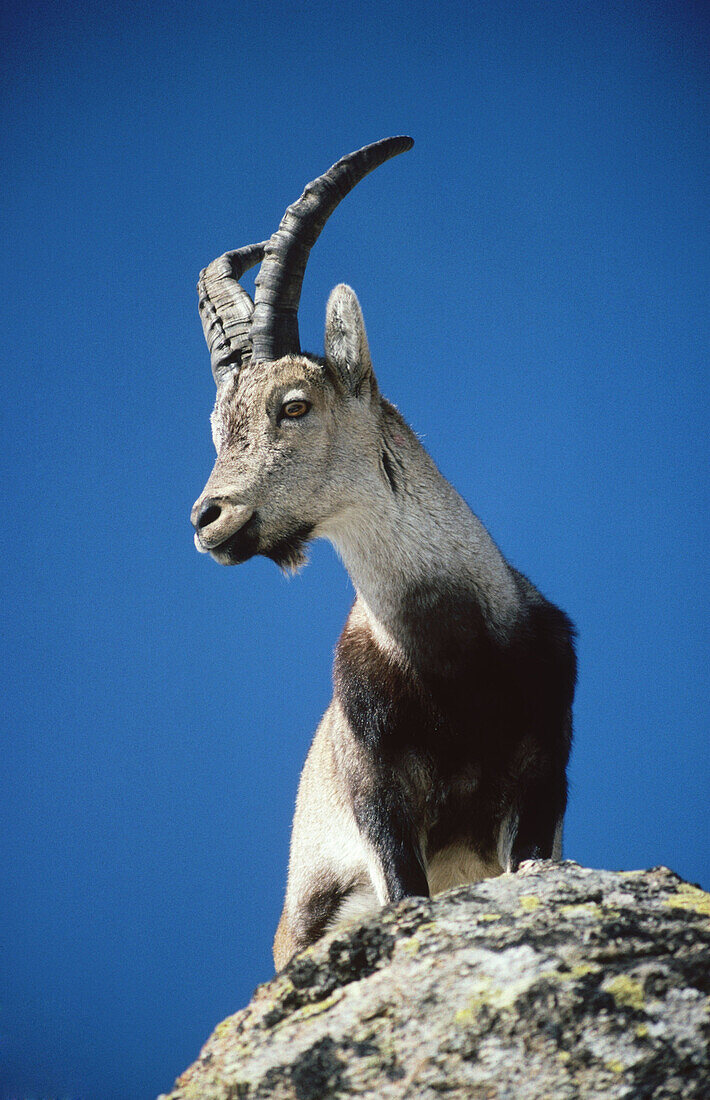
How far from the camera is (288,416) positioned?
446cm

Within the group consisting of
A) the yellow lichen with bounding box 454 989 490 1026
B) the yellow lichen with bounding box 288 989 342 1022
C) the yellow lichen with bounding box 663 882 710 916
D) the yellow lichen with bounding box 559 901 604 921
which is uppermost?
the yellow lichen with bounding box 663 882 710 916

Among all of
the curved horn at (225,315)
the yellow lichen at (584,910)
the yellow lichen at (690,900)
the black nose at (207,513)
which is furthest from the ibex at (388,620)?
the yellow lichen at (584,910)

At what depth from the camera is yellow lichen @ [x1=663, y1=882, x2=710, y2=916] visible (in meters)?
2.42

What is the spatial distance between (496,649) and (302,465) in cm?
111

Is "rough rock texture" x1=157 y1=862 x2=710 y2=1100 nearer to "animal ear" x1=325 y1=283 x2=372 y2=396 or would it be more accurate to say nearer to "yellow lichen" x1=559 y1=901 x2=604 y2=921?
"yellow lichen" x1=559 y1=901 x2=604 y2=921

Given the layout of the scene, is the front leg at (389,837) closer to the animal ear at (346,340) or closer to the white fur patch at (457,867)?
the white fur patch at (457,867)

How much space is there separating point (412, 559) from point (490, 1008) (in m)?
2.51

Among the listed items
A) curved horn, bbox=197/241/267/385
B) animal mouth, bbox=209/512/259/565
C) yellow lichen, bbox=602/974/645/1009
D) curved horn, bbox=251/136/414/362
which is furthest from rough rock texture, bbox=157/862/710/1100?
curved horn, bbox=197/241/267/385

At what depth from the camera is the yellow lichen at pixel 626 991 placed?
2.06 meters

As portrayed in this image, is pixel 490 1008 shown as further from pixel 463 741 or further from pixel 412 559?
pixel 412 559

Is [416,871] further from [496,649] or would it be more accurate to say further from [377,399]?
[377,399]

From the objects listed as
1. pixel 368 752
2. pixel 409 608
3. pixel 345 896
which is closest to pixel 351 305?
pixel 409 608

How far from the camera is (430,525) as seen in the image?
4500 millimetres

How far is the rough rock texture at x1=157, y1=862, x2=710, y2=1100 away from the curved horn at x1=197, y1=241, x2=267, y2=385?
10.5ft
